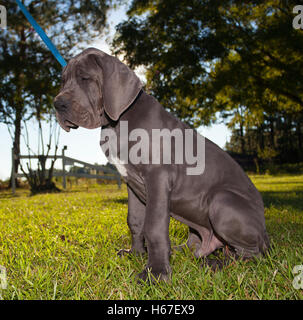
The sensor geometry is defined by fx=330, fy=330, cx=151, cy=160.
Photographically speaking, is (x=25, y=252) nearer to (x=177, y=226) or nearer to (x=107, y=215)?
(x=177, y=226)

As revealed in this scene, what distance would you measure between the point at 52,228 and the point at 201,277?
2.84 m

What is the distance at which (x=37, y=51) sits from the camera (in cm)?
1348

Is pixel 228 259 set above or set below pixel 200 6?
below

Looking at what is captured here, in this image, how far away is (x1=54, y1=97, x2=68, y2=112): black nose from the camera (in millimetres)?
2324

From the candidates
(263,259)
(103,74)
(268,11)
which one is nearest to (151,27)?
(268,11)

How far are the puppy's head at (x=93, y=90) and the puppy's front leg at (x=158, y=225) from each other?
1.83ft

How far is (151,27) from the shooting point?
906 centimetres
